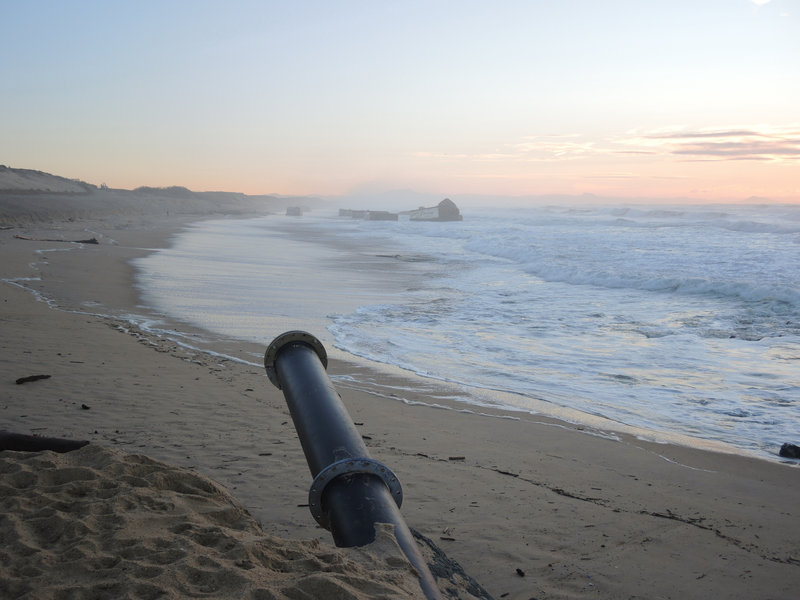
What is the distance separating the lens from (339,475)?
260 centimetres

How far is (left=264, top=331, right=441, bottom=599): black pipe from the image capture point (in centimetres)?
253

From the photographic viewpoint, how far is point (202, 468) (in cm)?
406

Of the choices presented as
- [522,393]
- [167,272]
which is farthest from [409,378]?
[167,272]

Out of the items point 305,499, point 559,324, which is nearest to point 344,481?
point 305,499

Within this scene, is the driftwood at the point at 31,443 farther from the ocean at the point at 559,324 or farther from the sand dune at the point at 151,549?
the ocean at the point at 559,324

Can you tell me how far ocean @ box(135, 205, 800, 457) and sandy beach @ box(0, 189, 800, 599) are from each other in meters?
0.97

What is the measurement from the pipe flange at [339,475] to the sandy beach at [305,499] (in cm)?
19

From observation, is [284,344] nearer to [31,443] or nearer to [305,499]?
[305,499]

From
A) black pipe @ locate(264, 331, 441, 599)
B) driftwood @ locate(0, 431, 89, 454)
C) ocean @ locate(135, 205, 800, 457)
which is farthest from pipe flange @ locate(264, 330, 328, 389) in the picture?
ocean @ locate(135, 205, 800, 457)

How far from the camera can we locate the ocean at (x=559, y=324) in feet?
21.6

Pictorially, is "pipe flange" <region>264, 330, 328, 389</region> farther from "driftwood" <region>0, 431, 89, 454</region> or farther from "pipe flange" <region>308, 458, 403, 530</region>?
"driftwood" <region>0, 431, 89, 454</region>

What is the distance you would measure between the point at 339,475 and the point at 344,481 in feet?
0.14

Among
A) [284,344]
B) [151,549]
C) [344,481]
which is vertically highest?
[284,344]

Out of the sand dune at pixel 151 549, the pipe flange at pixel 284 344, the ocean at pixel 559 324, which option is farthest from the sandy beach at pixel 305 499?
the ocean at pixel 559 324
